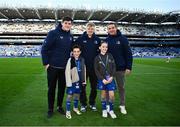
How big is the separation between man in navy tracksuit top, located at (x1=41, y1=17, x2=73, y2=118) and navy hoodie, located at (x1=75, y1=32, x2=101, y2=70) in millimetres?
396

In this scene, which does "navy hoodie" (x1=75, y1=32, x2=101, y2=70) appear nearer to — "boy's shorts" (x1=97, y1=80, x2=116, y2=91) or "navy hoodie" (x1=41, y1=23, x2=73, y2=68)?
"navy hoodie" (x1=41, y1=23, x2=73, y2=68)

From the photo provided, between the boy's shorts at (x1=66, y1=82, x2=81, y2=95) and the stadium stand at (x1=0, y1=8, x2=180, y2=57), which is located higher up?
the stadium stand at (x1=0, y1=8, x2=180, y2=57)

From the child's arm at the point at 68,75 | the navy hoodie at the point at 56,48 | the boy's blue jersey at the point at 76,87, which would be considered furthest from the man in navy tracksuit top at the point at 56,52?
the boy's blue jersey at the point at 76,87

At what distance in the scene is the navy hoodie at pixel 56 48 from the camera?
6.60m

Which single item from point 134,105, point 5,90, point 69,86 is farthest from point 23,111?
point 5,90

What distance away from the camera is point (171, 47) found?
76438 millimetres

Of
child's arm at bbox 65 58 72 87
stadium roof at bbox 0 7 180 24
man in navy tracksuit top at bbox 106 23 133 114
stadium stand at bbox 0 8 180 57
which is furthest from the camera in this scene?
stadium stand at bbox 0 8 180 57

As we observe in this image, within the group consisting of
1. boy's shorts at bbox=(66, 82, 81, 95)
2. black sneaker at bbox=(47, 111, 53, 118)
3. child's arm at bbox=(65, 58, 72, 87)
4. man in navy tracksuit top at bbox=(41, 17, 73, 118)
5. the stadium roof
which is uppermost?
the stadium roof

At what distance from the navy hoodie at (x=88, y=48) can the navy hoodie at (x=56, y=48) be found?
1.49ft

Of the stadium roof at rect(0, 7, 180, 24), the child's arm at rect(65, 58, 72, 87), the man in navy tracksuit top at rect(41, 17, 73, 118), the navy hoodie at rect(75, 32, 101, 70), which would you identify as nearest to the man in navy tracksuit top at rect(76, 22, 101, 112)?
the navy hoodie at rect(75, 32, 101, 70)

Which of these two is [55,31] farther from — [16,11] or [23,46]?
[23,46]

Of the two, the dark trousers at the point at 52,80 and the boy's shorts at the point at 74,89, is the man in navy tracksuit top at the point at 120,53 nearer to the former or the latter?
the boy's shorts at the point at 74,89

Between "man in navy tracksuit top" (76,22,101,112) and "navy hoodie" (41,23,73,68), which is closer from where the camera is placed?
"navy hoodie" (41,23,73,68)

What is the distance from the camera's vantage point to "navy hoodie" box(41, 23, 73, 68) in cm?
660
